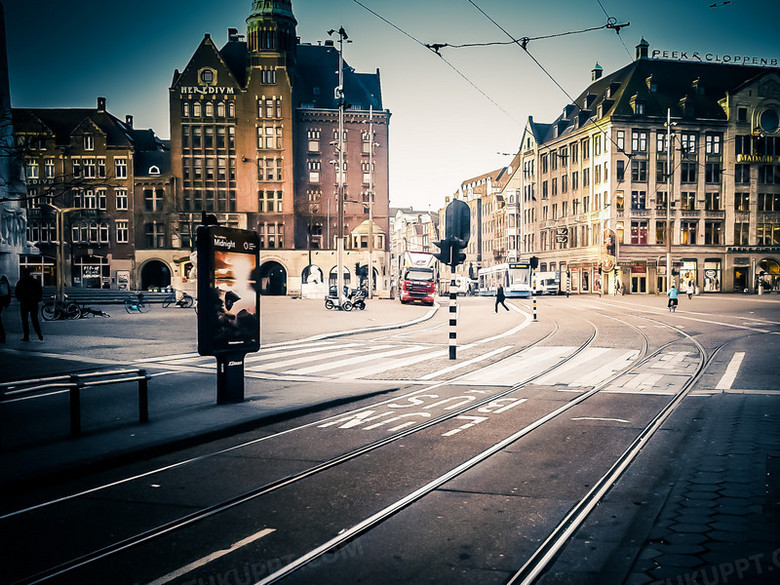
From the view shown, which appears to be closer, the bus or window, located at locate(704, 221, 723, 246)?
the bus

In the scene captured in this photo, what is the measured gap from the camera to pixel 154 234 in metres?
66.2

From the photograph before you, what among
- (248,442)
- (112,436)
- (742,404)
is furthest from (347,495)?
(742,404)

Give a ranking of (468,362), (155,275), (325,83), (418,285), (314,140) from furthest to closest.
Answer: (325,83) → (314,140) → (155,275) → (418,285) → (468,362)

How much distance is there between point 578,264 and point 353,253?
2555 centimetres

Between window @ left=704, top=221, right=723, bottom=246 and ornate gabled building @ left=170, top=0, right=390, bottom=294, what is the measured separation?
33523mm

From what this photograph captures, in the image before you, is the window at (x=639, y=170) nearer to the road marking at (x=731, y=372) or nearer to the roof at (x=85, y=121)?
the roof at (x=85, y=121)

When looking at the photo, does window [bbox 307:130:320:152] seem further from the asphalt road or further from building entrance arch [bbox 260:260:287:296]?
the asphalt road

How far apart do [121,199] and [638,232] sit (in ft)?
177

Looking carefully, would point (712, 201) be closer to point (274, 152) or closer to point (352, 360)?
point (274, 152)

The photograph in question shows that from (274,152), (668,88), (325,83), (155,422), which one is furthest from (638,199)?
(155,422)

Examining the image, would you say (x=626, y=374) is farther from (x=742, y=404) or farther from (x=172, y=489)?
(x=172, y=489)

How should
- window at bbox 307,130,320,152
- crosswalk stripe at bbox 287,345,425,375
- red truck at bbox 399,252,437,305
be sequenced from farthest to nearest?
window at bbox 307,130,320,152
red truck at bbox 399,252,437,305
crosswalk stripe at bbox 287,345,425,375

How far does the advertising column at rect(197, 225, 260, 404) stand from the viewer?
8.84 meters

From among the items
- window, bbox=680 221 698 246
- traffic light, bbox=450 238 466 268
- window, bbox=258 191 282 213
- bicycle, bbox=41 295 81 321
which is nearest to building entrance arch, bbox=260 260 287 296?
window, bbox=258 191 282 213
